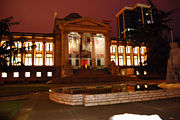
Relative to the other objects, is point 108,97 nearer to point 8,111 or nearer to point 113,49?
point 8,111

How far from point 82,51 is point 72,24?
9.12 m

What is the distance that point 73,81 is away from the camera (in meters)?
28.2

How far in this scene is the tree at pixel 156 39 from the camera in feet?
95.1

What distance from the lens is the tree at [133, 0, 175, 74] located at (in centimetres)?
2898

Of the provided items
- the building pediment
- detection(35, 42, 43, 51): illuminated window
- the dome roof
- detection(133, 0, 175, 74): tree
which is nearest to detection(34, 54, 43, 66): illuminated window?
detection(35, 42, 43, 51): illuminated window

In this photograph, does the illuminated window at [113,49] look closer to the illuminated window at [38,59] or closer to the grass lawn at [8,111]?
the illuminated window at [38,59]

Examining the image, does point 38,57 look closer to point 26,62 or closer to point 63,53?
point 26,62

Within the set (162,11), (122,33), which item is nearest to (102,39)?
(162,11)

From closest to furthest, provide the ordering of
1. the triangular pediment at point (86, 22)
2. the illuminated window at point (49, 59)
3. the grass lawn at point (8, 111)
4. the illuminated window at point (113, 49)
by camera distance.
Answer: the grass lawn at point (8, 111) → the triangular pediment at point (86, 22) → the illuminated window at point (49, 59) → the illuminated window at point (113, 49)

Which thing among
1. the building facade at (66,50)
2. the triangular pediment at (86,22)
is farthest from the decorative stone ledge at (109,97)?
the triangular pediment at (86,22)

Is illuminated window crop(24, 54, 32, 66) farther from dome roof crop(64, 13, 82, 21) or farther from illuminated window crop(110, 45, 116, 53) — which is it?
illuminated window crop(110, 45, 116, 53)

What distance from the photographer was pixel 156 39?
93.2 ft

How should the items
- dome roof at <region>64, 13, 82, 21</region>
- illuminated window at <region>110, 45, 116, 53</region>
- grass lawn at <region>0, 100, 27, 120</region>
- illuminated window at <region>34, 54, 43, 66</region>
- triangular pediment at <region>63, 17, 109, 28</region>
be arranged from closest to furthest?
grass lawn at <region>0, 100, 27, 120</region> < triangular pediment at <region>63, 17, 109, 28</region> < illuminated window at <region>34, 54, 43, 66</region> < dome roof at <region>64, 13, 82, 21</region> < illuminated window at <region>110, 45, 116, 53</region>

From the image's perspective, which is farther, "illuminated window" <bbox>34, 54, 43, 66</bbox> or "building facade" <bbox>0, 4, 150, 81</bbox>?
"illuminated window" <bbox>34, 54, 43, 66</bbox>
